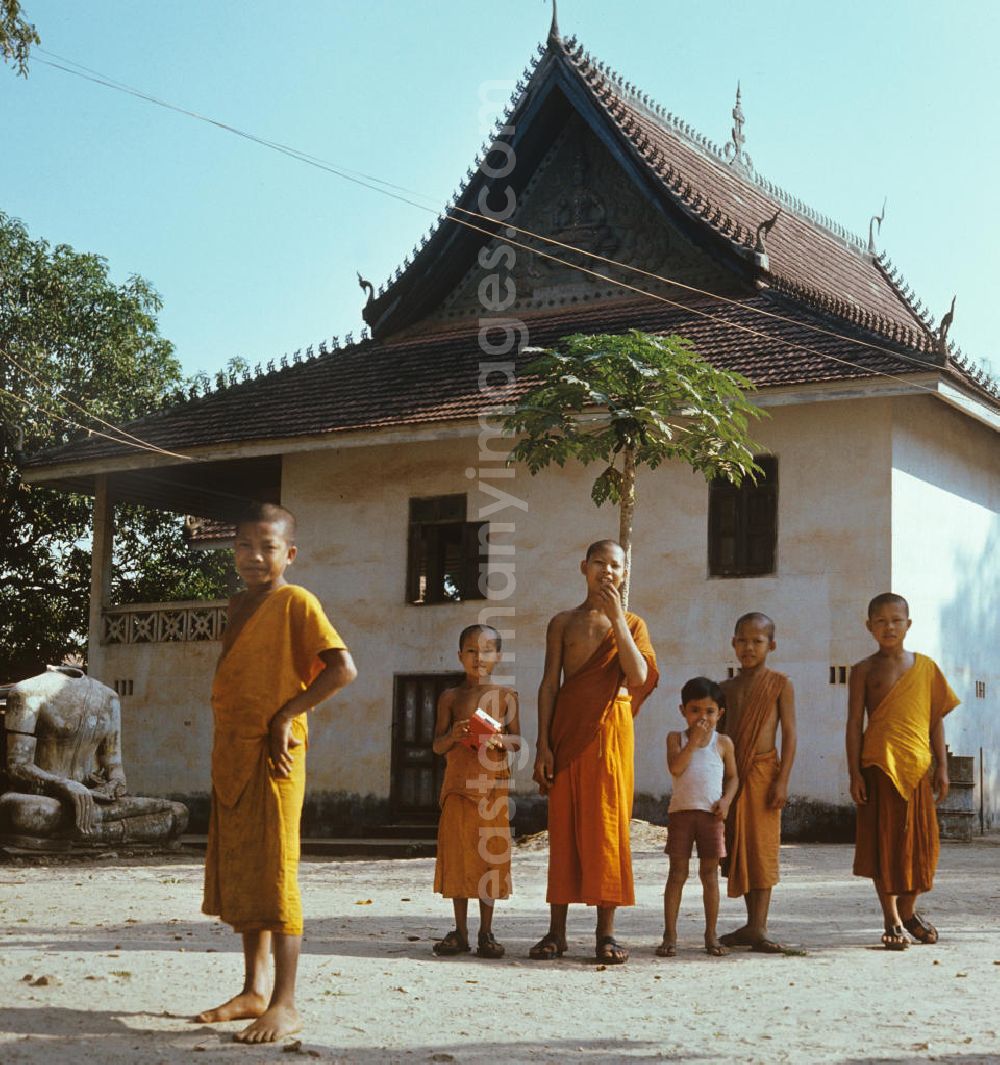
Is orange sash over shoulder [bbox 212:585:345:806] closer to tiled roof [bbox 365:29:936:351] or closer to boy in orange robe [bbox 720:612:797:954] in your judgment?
boy in orange robe [bbox 720:612:797:954]

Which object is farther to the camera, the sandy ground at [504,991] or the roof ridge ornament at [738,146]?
the roof ridge ornament at [738,146]

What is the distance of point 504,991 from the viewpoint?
5.81 m

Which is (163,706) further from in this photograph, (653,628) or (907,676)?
(907,676)

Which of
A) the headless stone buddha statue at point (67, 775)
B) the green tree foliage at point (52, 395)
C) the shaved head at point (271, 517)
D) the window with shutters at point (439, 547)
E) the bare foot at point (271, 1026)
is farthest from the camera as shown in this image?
the green tree foliage at point (52, 395)

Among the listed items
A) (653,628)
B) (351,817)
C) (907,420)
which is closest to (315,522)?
(351,817)

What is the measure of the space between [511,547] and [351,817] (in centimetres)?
364

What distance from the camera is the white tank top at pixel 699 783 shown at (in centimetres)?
711

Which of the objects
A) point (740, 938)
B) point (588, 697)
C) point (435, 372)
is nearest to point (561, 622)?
point (588, 697)

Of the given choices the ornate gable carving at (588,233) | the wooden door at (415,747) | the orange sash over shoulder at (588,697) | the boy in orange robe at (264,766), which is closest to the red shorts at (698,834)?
the orange sash over shoulder at (588,697)

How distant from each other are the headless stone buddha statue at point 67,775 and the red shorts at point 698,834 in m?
7.45

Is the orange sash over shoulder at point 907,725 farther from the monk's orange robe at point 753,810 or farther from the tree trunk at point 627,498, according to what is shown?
the tree trunk at point 627,498

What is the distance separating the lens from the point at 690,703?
23.7 ft

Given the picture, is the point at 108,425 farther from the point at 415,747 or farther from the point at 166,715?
the point at 415,747

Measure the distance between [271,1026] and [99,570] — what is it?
16.7m
